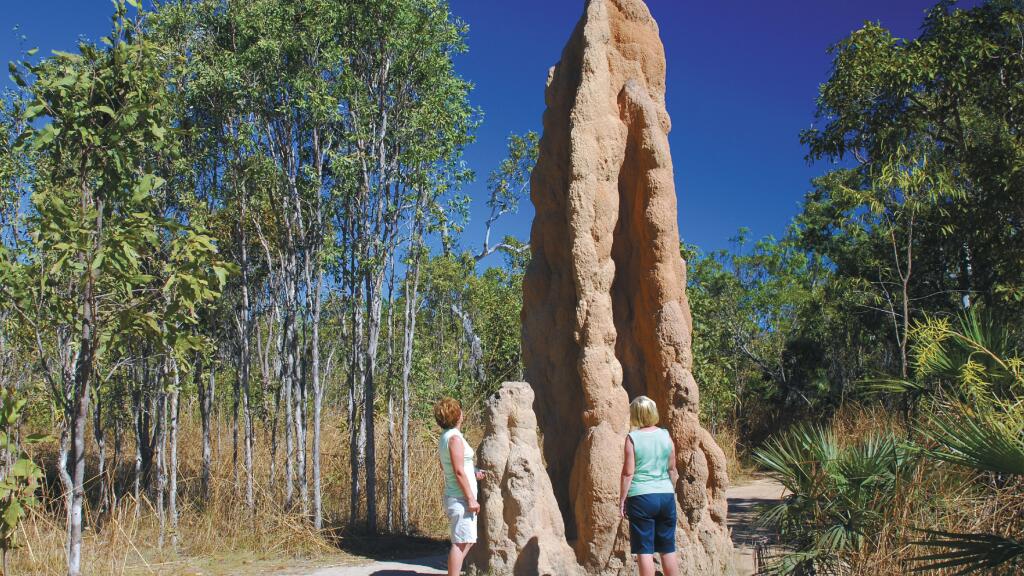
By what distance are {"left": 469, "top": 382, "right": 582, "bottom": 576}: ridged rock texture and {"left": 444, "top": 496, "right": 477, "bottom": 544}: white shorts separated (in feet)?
2.44

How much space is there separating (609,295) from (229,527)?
576 cm

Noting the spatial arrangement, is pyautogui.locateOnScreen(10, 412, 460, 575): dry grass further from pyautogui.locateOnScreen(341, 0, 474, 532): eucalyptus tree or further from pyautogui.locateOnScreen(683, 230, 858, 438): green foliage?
pyautogui.locateOnScreen(683, 230, 858, 438): green foliage

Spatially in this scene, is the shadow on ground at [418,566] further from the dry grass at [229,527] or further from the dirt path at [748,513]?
the dirt path at [748,513]

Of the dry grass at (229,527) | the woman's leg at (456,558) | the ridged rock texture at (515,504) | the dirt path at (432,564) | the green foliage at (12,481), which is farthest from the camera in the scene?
the dirt path at (432,564)

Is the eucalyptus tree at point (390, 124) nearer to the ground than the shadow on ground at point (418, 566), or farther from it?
farther from it

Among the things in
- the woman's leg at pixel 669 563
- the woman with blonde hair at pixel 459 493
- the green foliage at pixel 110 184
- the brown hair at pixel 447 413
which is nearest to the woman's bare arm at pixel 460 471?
the woman with blonde hair at pixel 459 493

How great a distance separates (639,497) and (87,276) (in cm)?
394

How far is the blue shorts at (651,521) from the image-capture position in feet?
17.0

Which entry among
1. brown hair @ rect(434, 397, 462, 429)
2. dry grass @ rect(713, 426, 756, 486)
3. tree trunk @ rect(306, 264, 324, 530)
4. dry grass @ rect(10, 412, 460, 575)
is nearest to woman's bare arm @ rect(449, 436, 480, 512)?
brown hair @ rect(434, 397, 462, 429)

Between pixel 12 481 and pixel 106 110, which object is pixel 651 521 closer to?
pixel 12 481

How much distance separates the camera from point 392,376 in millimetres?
10586

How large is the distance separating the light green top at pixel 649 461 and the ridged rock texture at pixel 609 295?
1201 millimetres

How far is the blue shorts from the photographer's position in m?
5.18

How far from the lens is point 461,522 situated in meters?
5.62
